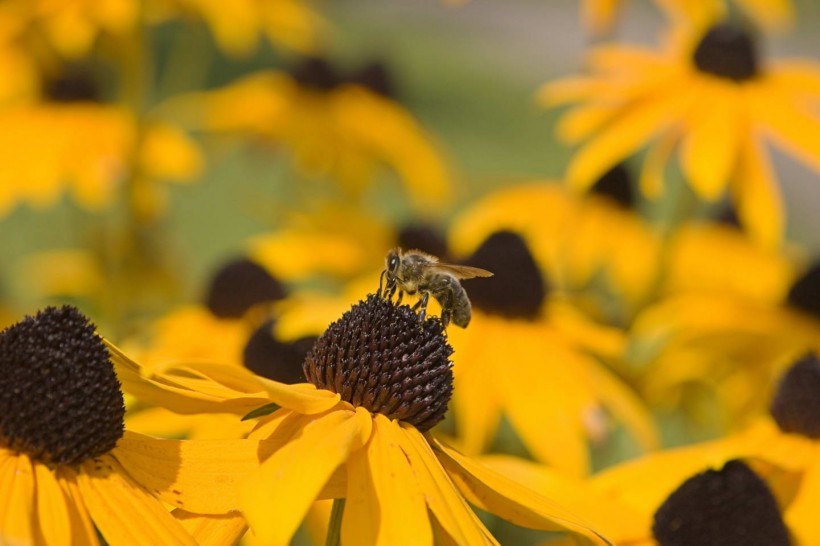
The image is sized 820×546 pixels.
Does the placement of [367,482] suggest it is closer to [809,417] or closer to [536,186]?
[809,417]

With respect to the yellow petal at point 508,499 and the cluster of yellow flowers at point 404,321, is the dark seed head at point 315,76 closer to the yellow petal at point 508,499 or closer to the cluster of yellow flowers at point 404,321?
the cluster of yellow flowers at point 404,321

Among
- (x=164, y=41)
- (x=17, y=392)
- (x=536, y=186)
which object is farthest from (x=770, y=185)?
(x=164, y=41)

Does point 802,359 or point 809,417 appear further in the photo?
point 802,359

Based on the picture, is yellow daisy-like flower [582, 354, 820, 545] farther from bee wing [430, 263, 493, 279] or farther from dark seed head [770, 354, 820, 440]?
bee wing [430, 263, 493, 279]

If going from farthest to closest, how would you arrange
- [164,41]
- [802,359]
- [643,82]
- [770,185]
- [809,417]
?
1. [164,41]
2. [643,82]
3. [770,185]
4. [802,359]
5. [809,417]

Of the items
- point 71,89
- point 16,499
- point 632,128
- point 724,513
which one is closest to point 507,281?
point 632,128
